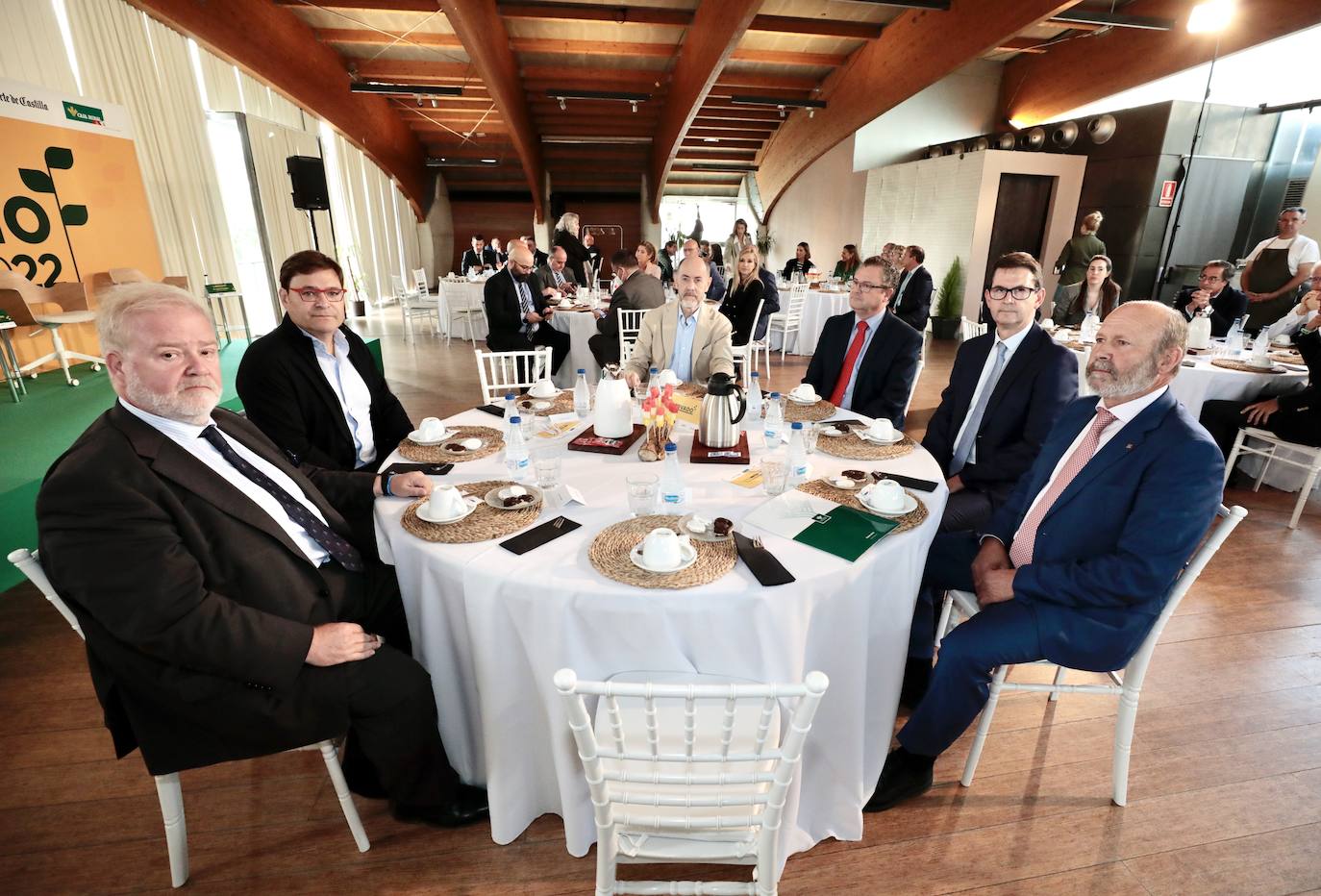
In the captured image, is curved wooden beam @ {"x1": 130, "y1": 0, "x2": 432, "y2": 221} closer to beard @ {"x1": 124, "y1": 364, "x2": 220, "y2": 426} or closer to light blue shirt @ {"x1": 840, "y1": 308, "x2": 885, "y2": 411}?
beard @ {"x1": 124, "y1": 364, "x2": 220, "y2": 426}

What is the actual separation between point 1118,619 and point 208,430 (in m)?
2.36

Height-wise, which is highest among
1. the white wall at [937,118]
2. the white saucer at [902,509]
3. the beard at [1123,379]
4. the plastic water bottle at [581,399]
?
the white wall at [937,118]

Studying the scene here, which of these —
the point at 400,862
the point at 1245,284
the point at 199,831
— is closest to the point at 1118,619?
the point at 400,862

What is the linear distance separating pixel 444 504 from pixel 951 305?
32.1 feet

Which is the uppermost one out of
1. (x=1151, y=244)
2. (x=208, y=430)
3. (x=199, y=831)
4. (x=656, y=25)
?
(x=656, y=25)

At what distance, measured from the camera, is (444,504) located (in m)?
1.61

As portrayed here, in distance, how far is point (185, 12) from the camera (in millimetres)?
6121

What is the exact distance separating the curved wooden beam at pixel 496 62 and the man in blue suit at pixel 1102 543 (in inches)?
272

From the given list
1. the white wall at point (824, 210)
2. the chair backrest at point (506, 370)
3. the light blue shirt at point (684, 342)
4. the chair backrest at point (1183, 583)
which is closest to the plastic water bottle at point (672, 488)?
the chair backrest at point (506, 370)

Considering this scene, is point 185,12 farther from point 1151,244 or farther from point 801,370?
point 1151,244

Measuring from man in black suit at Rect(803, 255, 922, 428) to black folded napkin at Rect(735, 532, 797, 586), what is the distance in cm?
165

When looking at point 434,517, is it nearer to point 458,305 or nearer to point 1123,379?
point 1123,379

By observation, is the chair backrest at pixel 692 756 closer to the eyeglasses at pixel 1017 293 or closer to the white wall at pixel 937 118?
the eyeglasses at pixel 1017 293

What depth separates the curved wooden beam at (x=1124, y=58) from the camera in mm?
6512
